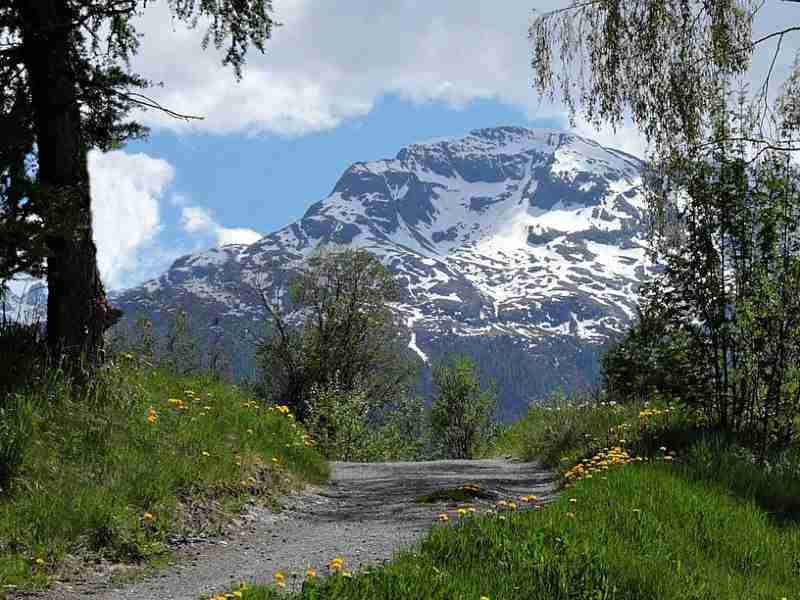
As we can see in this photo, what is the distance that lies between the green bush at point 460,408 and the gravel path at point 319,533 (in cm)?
2755

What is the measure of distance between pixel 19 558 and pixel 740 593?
5.31 m

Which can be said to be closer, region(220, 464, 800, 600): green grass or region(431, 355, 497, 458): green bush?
region(220, 464, 800, 600): green grass

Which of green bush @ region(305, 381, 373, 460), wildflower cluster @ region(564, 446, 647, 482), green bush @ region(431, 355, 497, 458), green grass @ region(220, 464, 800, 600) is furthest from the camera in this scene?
A: green bush @ region(431, 355, 497, 458)

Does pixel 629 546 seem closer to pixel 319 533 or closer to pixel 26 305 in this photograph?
pixel 319 533

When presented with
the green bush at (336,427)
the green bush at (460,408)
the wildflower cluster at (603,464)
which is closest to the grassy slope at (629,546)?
the wildflower cluster at (603,464)

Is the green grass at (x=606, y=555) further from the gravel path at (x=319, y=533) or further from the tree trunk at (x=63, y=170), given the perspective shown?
the tree trunk at (x=63, y=170)

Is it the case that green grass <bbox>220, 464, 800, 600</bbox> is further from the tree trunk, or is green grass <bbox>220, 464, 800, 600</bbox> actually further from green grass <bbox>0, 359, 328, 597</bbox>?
the tree trunk

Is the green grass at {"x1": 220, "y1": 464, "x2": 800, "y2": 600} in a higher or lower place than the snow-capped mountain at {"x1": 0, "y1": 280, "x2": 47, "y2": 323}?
lower

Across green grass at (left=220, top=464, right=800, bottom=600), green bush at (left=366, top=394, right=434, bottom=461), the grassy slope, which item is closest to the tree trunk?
the grassy slope

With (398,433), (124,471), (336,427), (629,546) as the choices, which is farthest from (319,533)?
(398,433)

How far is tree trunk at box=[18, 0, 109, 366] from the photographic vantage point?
8.48m

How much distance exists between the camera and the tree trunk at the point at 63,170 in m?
8.48

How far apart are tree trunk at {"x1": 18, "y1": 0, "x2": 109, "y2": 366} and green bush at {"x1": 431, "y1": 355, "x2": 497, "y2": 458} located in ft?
105

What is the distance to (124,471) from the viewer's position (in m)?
7.35
